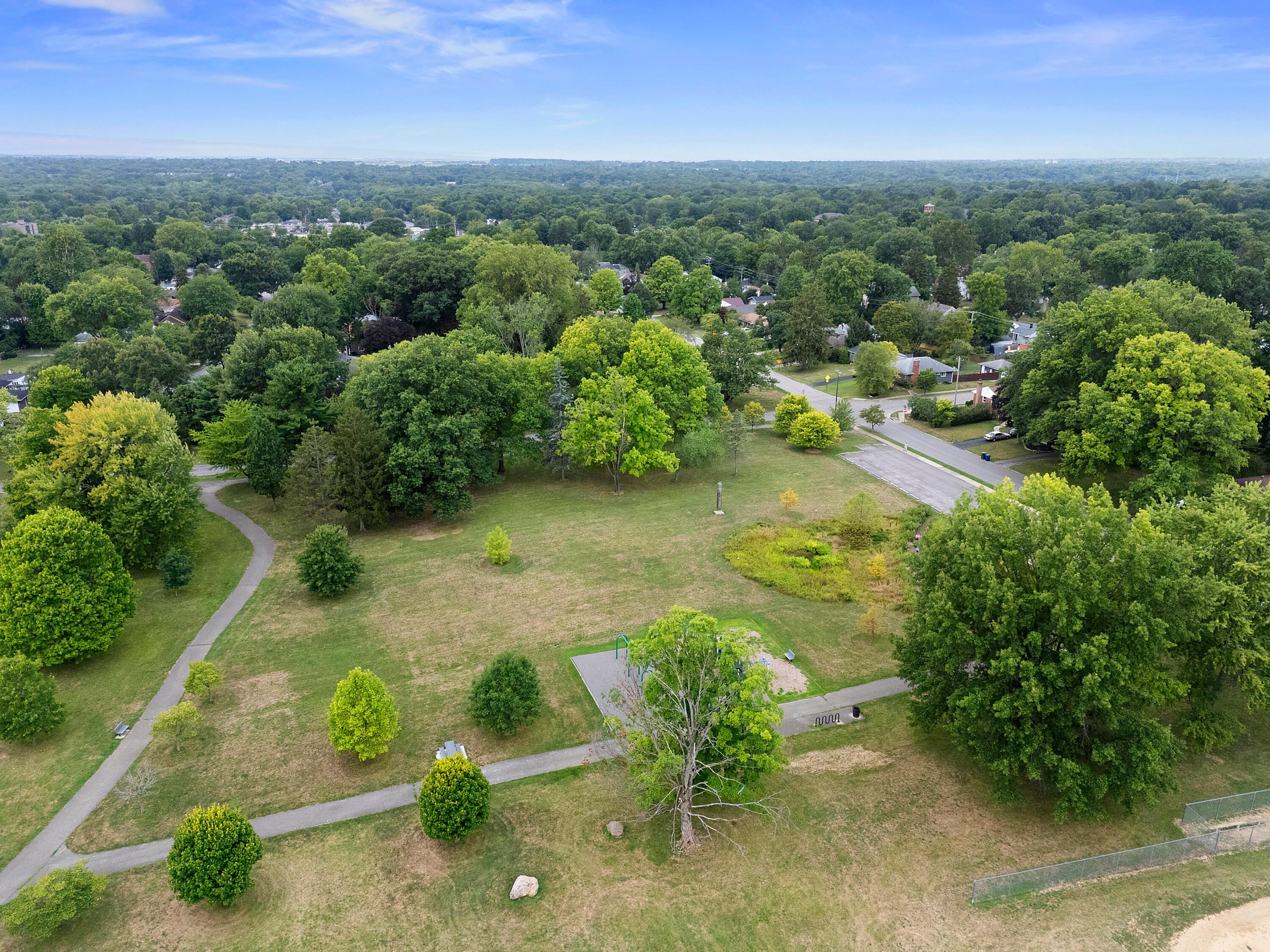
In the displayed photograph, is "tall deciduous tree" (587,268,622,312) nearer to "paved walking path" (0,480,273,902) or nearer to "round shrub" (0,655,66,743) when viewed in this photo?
"paved walking path" (0,480,273,902)

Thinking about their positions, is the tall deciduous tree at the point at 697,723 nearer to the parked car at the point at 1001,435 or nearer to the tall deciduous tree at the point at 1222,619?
the tall deciduous tree at the point at 1222,619

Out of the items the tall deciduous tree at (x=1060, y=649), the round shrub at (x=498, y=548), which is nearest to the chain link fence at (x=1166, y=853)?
the tall deciduous tree at (x=1060, y=649)

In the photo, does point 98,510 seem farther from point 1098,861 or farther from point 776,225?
point 776,225

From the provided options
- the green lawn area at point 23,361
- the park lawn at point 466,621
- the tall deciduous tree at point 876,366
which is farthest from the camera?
the green lawn area at point 23,361

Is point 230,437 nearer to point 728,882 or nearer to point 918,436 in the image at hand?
point 728,882

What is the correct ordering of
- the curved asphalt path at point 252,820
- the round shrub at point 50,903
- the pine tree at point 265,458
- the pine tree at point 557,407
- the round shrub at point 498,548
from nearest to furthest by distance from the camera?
the round shrub at point 50,903
the curved asphalt path at point 252,820
the round shrub at point 498,548
the pine tree at point 265,458
the pine tree at point 557,407

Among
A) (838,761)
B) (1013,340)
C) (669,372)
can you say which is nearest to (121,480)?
(669,372)

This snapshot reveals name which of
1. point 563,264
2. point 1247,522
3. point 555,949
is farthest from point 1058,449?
point 563,264
